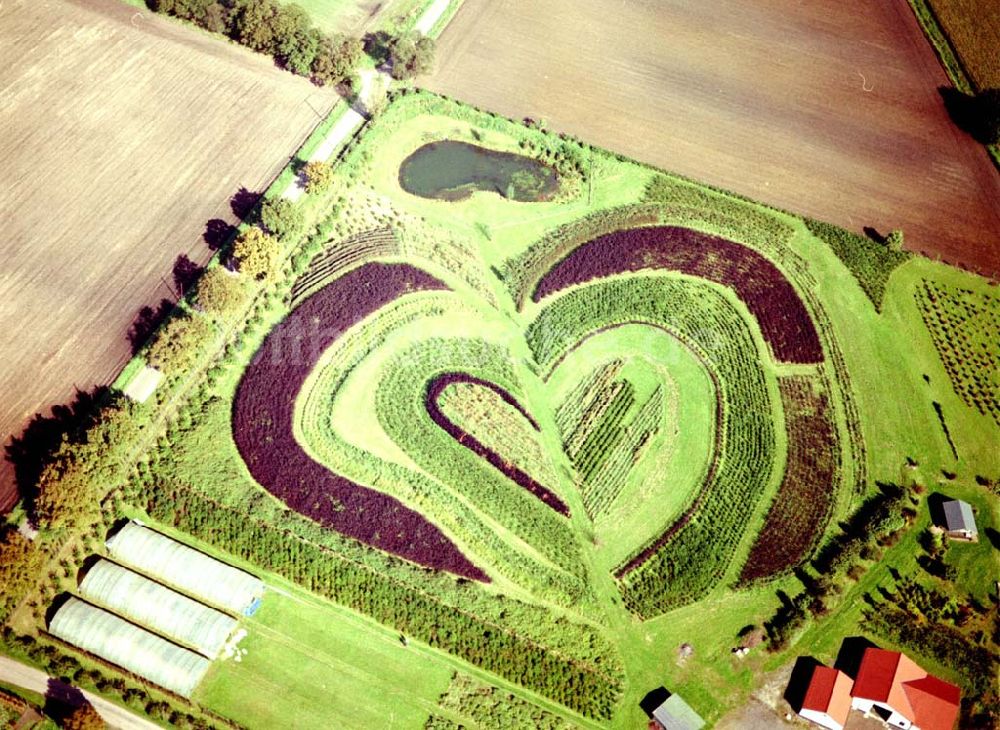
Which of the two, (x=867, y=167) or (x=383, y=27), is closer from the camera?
(x=867, y=167)

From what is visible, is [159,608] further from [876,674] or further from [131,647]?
[876,674]

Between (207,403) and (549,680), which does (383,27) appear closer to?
(207,403)

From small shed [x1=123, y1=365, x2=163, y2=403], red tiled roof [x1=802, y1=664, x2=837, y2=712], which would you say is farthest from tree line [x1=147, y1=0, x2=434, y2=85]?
red tiled roof [x1=802, y1=664, x2=837, y2=712]

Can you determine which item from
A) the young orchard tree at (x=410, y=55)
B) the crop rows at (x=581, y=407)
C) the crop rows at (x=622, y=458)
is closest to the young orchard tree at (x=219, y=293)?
the crop rows at (x=581, y=407)

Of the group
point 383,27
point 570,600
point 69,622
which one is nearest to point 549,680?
point 570,600

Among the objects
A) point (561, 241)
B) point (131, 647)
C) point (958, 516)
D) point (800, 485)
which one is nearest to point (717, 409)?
point (800, 485)

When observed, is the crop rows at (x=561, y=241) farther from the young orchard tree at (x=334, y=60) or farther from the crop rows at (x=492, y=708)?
the crop rows at (x=492, y=708)
